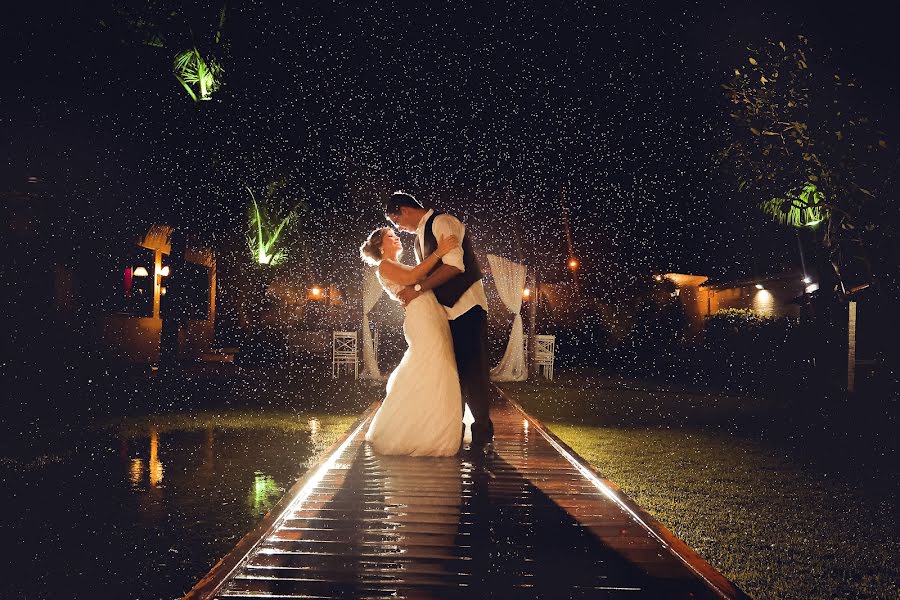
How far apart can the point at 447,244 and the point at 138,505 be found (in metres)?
2.44

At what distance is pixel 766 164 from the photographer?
30.3ft

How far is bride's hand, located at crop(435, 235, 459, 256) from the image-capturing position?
182 inches

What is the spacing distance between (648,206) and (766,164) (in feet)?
45.7

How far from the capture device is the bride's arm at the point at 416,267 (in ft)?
15.2

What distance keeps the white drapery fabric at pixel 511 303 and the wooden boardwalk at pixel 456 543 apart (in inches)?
442

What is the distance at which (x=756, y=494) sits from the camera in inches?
193

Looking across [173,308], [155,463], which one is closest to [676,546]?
[155,463]

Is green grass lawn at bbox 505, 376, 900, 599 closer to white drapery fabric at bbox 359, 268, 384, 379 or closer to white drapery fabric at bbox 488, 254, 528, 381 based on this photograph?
white drapery fabric at bbox 488, 254, 528, 381

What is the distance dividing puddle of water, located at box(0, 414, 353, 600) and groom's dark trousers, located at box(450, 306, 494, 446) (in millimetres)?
1424

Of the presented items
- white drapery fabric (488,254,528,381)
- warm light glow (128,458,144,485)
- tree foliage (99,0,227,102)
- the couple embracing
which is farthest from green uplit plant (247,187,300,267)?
the couple embracing

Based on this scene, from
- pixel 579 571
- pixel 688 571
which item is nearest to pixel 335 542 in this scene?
pixel 579 571

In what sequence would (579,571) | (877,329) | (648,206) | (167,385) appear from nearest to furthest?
(579,571), (167,385), (877,329), (648,206)

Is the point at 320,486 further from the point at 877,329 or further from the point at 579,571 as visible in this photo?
the point at 877,329

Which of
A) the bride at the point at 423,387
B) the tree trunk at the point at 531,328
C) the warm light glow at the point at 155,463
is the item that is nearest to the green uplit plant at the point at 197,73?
the tree trunk at the point at 531,328
